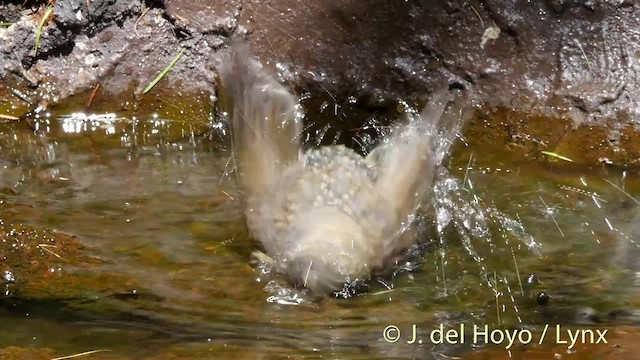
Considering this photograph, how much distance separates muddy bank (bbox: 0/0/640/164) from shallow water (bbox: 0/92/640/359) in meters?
0.15

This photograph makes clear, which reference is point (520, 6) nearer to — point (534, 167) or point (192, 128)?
point (534, 167)

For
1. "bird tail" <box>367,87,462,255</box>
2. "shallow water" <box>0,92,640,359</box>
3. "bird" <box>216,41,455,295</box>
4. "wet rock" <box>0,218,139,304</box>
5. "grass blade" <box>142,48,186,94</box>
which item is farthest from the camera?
"grass blade" <box>142,48,186,94</box>

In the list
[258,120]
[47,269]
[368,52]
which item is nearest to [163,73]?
[258,120]

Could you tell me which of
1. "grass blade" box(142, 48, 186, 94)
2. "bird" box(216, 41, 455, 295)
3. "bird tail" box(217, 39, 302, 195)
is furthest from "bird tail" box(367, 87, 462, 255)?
"grass blade" box(142, 48, 186, 94)

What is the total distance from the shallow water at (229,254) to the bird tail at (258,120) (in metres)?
0.09

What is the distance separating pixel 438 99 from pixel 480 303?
Result: 83 cm

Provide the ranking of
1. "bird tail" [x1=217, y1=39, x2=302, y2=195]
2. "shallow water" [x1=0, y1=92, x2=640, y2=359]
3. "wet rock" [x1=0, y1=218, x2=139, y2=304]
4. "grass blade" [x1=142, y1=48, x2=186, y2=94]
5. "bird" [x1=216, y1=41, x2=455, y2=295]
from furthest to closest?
1. "grass blade" [x1=142, y1=48, x2=186, y2=94]
2. "bird tail" [x1=217, y1=39, x2=302, y2=195]
3. "bird" [x1=216, y1=41, x2=455, y2=295]
4. "wet rock" [x1=0, y1=218, x2=139, y2=304]
5. "shallow water" [x1=0, y1=92, x2=640, y2=359]

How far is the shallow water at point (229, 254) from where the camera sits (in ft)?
6.95

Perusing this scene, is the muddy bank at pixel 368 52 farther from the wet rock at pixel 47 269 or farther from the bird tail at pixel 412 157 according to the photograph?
the wet rock at pixel 47 269

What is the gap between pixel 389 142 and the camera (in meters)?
2.76

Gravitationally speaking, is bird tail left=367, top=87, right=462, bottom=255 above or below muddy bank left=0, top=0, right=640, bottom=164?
below

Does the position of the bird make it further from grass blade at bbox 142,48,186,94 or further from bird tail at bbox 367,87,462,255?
grass blade at bbox 142,48,186,94

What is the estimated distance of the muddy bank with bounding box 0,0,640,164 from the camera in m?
2.74

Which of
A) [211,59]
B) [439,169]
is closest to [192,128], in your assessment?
[211,59]
